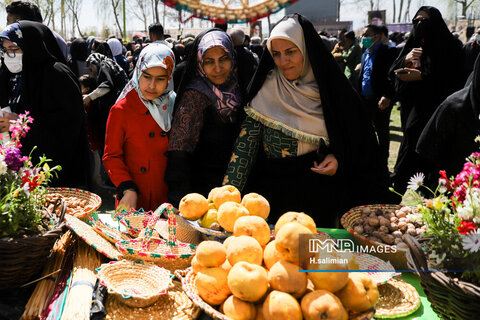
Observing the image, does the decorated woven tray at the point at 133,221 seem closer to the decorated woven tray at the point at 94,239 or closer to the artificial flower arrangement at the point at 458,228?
the decorated woven tray at the point at 94,239

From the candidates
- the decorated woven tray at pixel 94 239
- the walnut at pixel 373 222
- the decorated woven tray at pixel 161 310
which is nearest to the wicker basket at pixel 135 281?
the decorated woven tray at pixel 161 310

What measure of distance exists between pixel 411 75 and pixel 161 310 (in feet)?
12.7

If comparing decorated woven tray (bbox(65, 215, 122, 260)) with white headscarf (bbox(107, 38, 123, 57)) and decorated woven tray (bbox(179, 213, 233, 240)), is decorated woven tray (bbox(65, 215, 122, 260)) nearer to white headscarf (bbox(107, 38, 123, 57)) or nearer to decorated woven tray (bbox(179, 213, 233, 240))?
decorated woven tray (bbox(179, 213, 233, 240))

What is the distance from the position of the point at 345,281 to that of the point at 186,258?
65 centimetres

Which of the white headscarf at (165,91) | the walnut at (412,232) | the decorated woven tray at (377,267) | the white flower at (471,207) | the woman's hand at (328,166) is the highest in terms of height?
the white headscarf at (165,91)

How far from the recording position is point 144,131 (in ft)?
8.11

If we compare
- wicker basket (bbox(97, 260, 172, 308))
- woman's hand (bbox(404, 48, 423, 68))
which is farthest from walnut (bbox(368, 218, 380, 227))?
woman's hand (bbox(404, 48, 423, 68))

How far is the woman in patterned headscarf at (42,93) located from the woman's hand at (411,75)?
330 centimetres

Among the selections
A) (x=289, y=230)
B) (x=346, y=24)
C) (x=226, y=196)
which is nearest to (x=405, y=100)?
(x=226, y=196)

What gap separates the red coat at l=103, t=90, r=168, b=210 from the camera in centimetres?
243

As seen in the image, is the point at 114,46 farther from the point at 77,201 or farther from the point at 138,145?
the point at 77,201

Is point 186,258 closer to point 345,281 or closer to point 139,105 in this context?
point 345,281

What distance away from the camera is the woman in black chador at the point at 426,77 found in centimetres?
416

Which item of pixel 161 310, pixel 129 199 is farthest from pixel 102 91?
pixel 161 310
